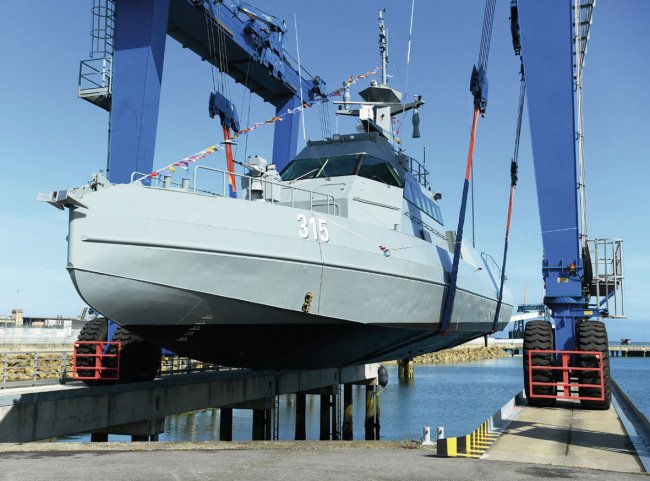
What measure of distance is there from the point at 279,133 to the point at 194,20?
253 inches

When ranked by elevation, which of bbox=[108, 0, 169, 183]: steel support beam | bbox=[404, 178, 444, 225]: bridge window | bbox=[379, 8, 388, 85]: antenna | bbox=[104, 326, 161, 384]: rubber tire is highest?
bbox=[379, 8, 388, 85]: antenna

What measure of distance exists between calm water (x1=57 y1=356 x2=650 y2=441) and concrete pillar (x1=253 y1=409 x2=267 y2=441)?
26.0 feet

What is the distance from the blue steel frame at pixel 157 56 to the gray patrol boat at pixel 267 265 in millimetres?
3983

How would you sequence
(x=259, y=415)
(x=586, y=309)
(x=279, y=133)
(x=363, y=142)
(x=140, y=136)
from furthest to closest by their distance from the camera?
(x=279, y=133)
(x=259, y=415)
(x=140, y=136)
(x=363, y=142)
(x=586, y=309)

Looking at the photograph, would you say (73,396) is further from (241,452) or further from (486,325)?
(486,325)

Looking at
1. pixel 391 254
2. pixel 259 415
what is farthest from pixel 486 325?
pixel 391 254

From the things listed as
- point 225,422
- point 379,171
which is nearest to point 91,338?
point 225,422

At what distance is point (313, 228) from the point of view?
9.19 metres

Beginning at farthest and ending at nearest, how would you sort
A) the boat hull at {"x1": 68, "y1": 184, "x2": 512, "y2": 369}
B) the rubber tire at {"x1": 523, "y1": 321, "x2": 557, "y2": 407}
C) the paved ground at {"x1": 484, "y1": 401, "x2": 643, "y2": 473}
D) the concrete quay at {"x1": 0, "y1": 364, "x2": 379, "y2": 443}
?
1. the rubber tire at {"x1": 523, "y1": 321, "x2": 557, "y2": 407}
2. the concrete quay at {"x1": 0, "y1": 364, "x2": 379, "y2": 443}
3. the boat hull at {"x1": 68, "y1": 184, "x2": 512, "y2": 369}
4. the paved ground at {"x1": 484, "y1": 401, "x2": 643, "y2": 473}

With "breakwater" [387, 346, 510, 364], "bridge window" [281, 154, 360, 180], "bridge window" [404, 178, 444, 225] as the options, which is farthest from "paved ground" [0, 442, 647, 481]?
"breakwater" [387, 346, 510, 364]

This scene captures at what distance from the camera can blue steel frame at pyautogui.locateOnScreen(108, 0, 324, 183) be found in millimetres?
14117

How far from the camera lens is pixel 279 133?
22484mm

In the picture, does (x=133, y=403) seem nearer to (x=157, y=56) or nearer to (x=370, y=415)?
(x=157, y=56)

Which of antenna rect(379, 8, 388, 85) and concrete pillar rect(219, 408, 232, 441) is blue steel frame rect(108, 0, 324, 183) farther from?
concrete pillar rect(219, 408, 232, 441)
